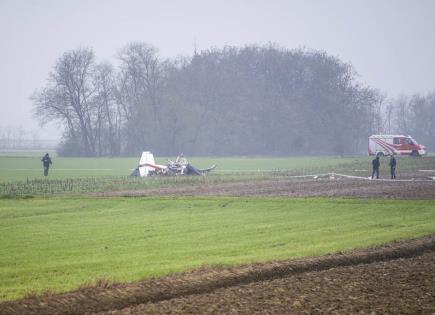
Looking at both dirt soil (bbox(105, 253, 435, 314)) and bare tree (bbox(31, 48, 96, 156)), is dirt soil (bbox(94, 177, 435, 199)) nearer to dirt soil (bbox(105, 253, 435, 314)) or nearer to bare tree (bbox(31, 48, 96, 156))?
dirt soil (bbox(105, 253, 435, 314))

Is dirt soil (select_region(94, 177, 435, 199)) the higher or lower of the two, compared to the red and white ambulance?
lower

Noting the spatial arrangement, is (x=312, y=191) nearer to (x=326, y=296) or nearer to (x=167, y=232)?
(x=167, y=232)

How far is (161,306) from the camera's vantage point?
A: 40.5 ft

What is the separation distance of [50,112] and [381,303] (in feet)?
334

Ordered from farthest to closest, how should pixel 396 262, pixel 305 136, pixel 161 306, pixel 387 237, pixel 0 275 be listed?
pixel 305 136 → pixel 387 237 → pixel 396 262 → pixel 0 275 → pixel 161 306

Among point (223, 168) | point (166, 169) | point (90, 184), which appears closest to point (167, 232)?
point (90, 184)

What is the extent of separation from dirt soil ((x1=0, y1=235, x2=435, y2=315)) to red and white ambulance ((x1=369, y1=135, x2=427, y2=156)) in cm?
7245

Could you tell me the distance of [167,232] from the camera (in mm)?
20953

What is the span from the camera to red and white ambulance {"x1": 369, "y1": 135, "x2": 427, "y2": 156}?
87.1 metres

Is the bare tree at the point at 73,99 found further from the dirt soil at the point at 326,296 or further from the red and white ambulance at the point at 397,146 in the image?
the dirt soil at the point at 326,296

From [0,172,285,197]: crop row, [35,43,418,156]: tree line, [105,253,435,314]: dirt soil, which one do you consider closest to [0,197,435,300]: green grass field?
[105,253,435,314]: dirt soil

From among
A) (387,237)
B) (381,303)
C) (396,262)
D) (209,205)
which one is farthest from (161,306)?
(209,205)

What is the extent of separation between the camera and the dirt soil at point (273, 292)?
12.1 m

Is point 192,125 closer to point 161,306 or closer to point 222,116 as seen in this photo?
point 222,116
